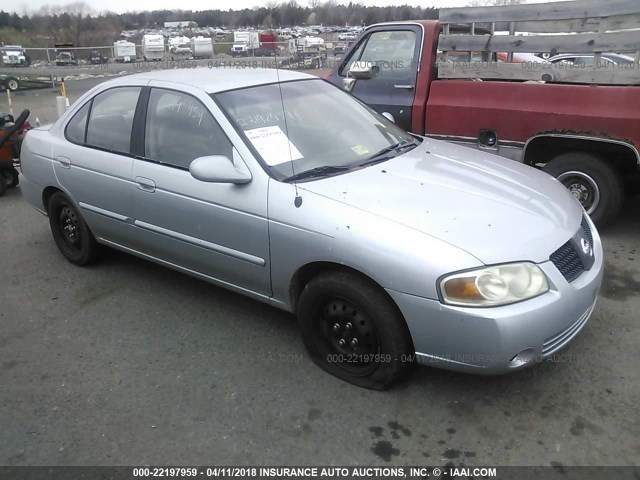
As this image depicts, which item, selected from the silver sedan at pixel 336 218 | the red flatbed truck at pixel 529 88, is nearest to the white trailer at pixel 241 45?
the red flatbed truck at pixel 529 88

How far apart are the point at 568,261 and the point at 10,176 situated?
684cm

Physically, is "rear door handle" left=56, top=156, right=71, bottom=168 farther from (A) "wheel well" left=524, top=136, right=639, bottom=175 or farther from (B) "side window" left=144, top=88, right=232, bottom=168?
(A) "wheel well" left=524, top=136, right=639, bottom=175

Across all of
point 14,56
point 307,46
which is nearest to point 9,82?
point 14,56

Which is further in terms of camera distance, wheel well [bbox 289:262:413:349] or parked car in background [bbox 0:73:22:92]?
parked car in background [bbox 0:73:22:92]

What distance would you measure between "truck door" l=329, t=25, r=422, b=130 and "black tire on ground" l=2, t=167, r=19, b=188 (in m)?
4.33

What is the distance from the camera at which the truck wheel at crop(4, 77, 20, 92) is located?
64.7 ft

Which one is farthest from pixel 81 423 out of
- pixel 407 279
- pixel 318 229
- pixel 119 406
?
pixel 407 279

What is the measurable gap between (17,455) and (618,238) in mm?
4891

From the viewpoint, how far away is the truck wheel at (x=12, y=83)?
19.7 metres

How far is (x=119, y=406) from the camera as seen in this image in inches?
119

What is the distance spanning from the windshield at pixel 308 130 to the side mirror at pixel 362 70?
1.59 metres

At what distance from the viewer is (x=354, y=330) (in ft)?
9.86

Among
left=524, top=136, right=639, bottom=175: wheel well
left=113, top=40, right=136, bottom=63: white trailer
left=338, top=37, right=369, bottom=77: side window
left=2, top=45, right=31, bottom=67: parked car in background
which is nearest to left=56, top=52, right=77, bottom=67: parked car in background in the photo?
left=2, top=45, right=31, bottom=67: parked car in background

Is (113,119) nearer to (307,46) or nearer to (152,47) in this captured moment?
(307,46)
